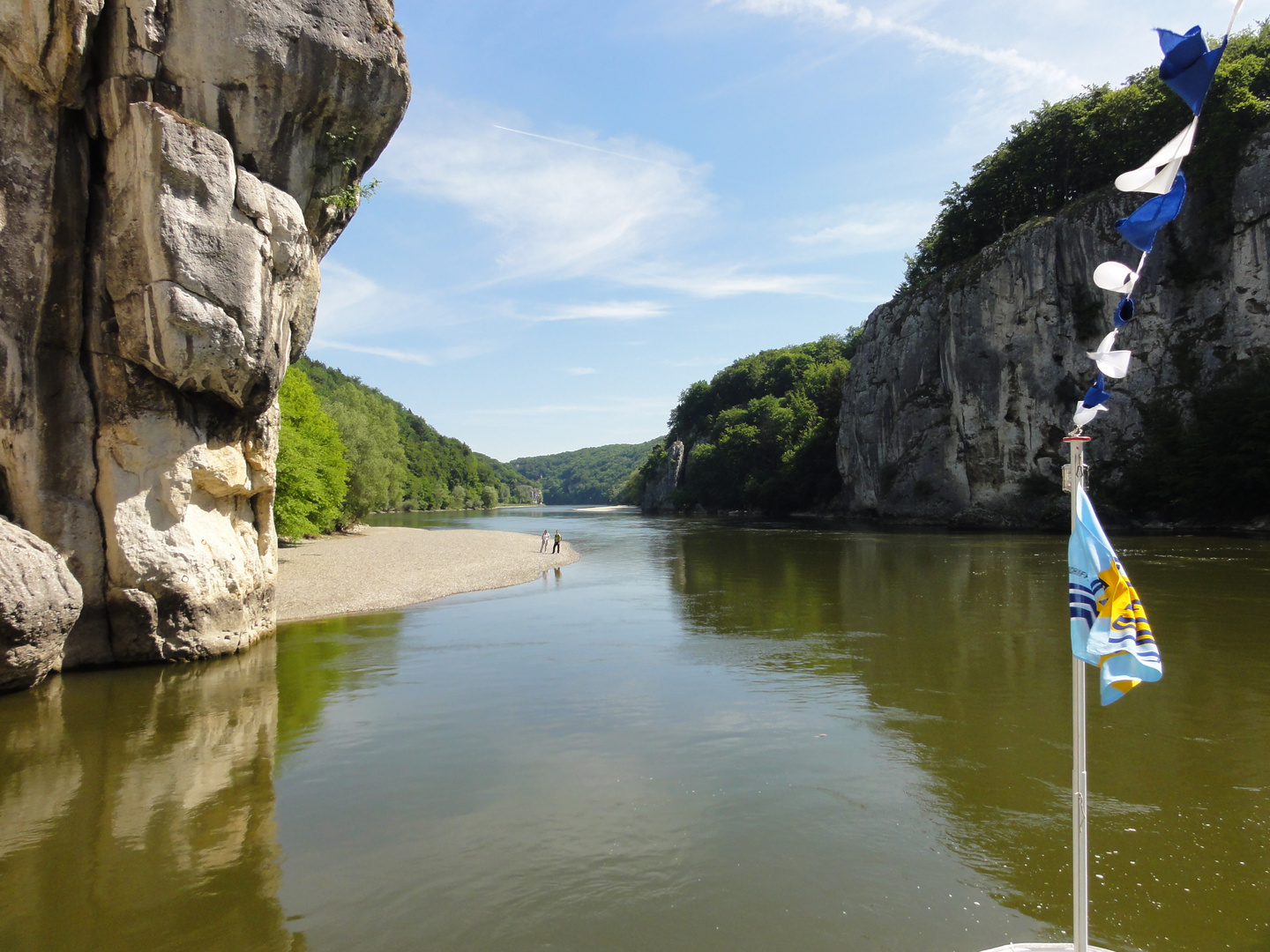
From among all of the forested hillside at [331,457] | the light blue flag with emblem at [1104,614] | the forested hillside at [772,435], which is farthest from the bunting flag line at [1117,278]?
the forested hillside at [772,435]

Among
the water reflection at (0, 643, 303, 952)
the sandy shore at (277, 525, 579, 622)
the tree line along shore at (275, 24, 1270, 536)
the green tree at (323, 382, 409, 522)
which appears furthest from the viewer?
the green tree at (323, 382, 409, 522)

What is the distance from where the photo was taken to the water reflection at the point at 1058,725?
19.9 feet

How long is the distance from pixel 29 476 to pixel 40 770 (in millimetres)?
5172

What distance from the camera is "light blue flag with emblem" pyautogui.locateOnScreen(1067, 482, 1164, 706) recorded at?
4.12m

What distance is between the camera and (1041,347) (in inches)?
1950

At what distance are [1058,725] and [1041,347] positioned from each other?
4670 centimetres

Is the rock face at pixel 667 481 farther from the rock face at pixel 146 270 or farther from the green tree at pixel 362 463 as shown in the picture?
the rock face at pixel 146 270

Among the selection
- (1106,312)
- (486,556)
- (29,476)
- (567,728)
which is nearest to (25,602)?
(29,476)

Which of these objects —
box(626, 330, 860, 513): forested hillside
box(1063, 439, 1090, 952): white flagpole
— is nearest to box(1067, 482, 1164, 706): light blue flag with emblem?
box(1063, 439, 1090, 952): white flagpole

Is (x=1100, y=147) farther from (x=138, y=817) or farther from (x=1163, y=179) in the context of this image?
(x=138, y=817)

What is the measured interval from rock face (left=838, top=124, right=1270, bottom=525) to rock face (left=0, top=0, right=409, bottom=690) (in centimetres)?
4774

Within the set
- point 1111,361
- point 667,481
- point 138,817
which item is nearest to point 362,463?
point 138,817

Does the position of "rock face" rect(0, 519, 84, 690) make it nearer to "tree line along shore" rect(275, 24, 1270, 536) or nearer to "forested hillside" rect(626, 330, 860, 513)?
"tree line along shore" rect(275, 24, 1270, 536)

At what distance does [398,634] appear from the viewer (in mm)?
17312
